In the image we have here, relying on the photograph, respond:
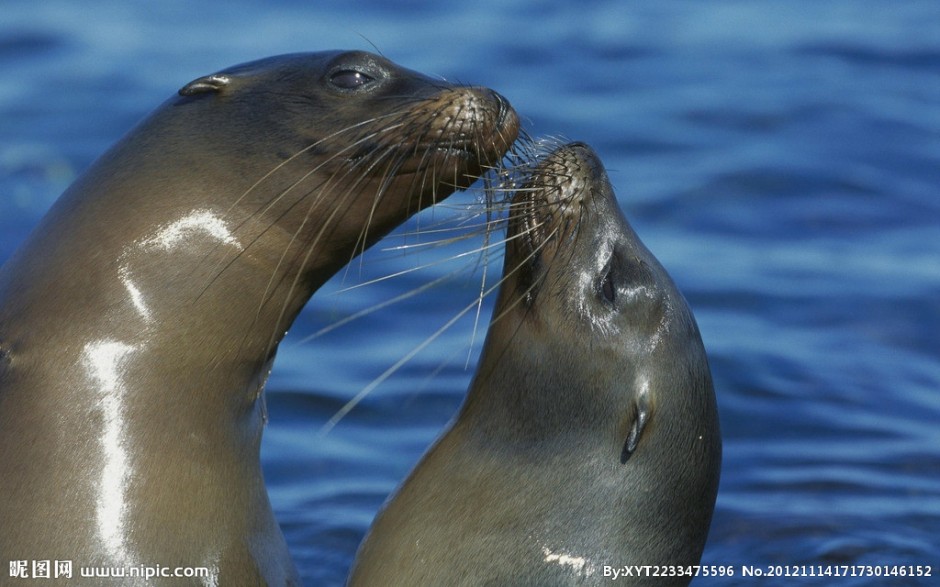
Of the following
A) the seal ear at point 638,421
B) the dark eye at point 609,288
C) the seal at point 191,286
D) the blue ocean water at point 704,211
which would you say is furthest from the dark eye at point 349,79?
the seal ear at point 638,421

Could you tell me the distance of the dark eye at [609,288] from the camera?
6.04 meters

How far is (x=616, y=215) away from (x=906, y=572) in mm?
2208

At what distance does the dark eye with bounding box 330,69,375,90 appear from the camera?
5625mm

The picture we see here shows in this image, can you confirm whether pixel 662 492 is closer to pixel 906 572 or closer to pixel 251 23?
pixel 906 572

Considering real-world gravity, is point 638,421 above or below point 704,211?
above

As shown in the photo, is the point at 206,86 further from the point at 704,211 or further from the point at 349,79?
the point at 704,211

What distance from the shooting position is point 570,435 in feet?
19.7

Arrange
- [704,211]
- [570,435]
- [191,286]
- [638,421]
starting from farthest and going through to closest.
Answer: [704,211]
[570,435]
[638,421]
[191,286]

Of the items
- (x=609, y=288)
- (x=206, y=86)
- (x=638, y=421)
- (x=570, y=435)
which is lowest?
(x=570, y=435)

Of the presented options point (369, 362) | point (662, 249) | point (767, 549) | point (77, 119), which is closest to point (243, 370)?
point (767, 549)

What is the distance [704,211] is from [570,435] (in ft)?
18.4

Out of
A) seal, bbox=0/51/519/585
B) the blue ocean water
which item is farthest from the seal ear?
seal, bbox=0/51/519/585

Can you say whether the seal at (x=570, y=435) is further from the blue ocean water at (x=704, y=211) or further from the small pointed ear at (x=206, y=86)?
the small pointed ear at (x=206, y=86)

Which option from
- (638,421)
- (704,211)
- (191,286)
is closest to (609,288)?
(638,421)
